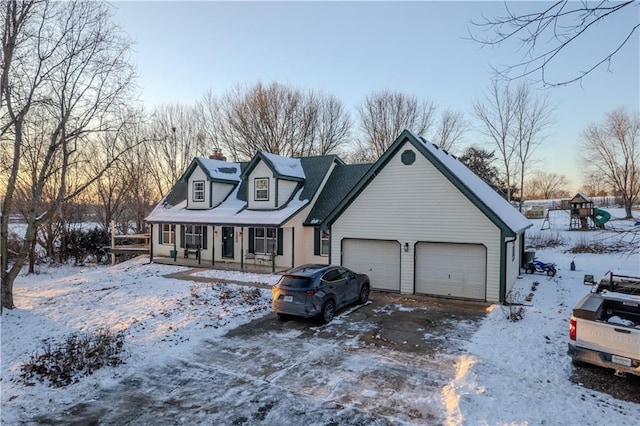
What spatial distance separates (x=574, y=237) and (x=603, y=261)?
9322 mm

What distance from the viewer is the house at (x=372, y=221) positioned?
46.6ft

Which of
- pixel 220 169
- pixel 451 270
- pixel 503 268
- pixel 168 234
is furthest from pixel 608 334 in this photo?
pixel 168 234

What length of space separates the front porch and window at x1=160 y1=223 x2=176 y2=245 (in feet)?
3.58

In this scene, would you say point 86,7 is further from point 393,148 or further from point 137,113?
point 393,148

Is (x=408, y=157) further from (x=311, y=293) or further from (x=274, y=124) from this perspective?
(x=274, y=124)

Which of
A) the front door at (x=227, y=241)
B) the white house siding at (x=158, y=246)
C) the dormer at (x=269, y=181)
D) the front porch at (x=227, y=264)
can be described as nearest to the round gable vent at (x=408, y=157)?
the dormer at (x=269, y=181)

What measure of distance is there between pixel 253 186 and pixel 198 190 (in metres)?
4.53

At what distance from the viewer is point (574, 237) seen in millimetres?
32406

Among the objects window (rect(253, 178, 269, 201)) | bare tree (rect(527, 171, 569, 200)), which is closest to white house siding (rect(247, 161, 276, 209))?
window (rect(253, 178, 269, 201))

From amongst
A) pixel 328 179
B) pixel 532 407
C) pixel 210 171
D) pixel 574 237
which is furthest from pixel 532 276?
pixel 210 171

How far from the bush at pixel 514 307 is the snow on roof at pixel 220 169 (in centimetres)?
1781

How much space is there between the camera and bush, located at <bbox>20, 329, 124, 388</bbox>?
7.48m

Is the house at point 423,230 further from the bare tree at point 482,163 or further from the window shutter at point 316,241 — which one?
the bare tree at point 482,163

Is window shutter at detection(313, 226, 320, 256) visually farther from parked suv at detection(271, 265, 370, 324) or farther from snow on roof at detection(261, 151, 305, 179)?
parked suv at detection(271, 265, 370, 324)
